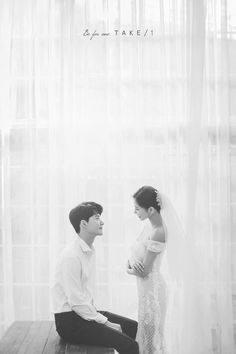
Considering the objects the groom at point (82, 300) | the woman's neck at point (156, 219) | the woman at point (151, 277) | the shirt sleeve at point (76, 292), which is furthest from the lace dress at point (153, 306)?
the shirt sleeve at point (76, 292)

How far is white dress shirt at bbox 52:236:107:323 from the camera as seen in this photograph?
8.75 ft

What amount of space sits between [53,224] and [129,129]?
0.80 m

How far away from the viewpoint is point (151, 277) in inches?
116

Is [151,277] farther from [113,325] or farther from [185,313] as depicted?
[185,313]

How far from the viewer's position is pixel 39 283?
11.7 ft

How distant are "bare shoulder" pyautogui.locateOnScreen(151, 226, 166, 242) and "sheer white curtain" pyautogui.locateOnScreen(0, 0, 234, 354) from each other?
1.98ft

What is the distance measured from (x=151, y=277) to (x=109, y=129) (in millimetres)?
1079

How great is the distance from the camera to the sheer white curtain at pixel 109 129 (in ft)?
11.5

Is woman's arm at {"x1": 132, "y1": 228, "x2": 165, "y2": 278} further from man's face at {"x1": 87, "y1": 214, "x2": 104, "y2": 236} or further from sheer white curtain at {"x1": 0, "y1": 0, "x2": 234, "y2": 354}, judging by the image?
sheer white curtain at {"x1": 0, "y1": 0, "x2": 234, "y2": 354}

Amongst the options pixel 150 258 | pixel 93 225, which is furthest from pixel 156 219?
pixel 93 225

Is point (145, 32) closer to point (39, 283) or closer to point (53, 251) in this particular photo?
point (53, 251)

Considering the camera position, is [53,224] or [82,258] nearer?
[82,258]

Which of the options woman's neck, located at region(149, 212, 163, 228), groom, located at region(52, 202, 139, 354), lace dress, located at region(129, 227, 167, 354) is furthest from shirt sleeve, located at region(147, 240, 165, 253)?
groom, located at region(52, 202, 139, 354)

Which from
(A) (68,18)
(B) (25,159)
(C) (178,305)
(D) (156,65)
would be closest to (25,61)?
(A) (68,18)
